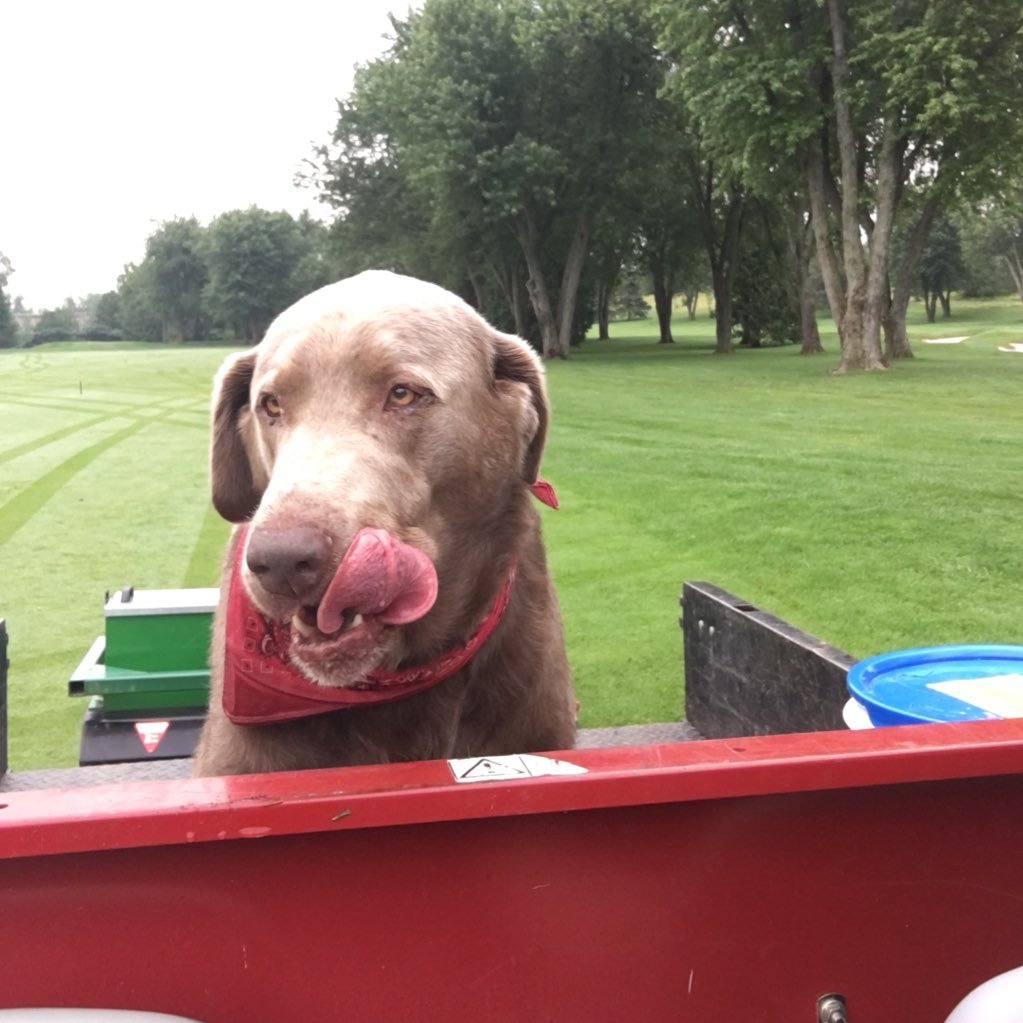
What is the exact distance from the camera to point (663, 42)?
28.4 meters

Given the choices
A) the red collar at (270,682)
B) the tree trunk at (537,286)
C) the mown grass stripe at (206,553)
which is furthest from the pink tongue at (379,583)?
the tree trunk at (537,286)

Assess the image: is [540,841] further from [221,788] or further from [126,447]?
[126,447]

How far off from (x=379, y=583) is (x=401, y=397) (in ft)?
1.92

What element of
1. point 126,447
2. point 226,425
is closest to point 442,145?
point 126,447

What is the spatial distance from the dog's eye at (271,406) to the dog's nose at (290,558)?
0.59 meters

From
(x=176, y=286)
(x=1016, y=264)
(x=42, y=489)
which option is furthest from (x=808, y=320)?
(x=176, y=286)

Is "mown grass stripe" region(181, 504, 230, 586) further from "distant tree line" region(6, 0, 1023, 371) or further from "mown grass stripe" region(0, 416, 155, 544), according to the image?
"distant tree line" region(6, 0, 1023, 371)

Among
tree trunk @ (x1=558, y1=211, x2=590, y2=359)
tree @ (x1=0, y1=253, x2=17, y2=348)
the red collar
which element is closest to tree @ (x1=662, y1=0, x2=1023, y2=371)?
tree trunk @ (x1=558, y1=211, x2=590, y2=359)

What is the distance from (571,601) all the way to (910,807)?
5.24 m

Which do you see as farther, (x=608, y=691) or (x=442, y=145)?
(x=442, y=145)

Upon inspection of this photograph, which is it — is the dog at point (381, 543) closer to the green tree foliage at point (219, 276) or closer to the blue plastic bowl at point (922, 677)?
the blue plastic bowl at point (922, 677)

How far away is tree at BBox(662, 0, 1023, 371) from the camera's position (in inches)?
918

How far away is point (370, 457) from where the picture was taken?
6.77ft

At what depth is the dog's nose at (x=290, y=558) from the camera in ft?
5.52
